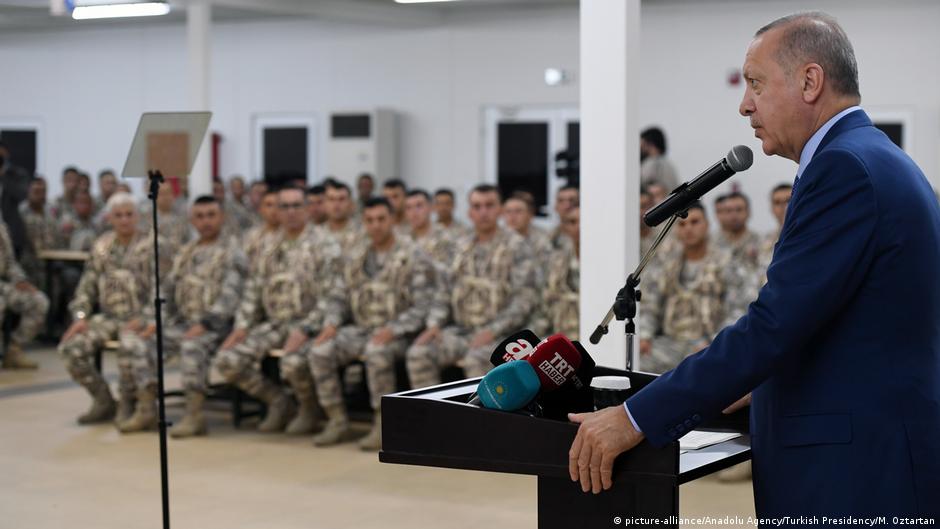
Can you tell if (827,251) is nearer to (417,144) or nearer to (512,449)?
(512,449)

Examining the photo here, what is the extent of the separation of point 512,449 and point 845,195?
0.77 meters

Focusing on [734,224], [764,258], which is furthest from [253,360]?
[734,224]

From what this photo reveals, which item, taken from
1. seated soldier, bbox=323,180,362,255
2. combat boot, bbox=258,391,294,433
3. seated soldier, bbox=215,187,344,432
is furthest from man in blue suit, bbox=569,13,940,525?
seated soldier, bbox=323,180,362,255

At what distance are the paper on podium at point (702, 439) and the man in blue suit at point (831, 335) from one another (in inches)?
9.8

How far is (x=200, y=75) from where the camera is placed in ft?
36.4

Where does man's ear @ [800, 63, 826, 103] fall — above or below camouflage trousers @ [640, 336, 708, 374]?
above

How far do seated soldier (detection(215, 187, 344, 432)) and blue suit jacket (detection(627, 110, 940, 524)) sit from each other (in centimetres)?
534

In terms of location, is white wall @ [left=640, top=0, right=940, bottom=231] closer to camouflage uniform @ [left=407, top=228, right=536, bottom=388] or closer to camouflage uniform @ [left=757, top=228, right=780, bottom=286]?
camouflage uniform @ [left=757, top=228, right=780, bottom=286]

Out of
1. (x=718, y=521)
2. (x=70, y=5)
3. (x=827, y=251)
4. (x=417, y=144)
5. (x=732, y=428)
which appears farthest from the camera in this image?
(x=417, y=144)

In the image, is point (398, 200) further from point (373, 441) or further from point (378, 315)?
point (373, 441)

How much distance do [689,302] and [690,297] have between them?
0.03 metres

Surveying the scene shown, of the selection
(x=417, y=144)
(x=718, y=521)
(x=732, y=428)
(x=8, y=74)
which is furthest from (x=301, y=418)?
(x=8, y=74)

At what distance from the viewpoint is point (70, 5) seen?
10055 millimetres

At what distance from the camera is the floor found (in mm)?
5707
